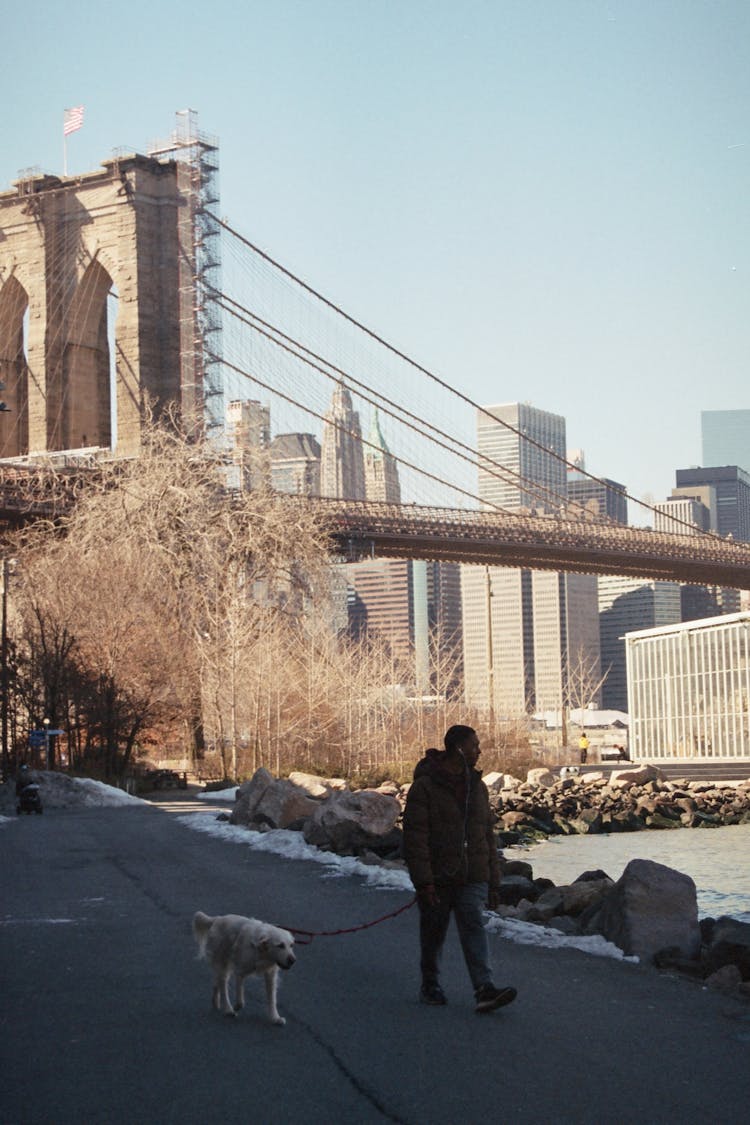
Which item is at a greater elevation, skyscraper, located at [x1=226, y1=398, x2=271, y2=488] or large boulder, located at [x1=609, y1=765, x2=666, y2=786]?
skyscraper, located at [x1=226, y1=398, x2=271, y2=488]

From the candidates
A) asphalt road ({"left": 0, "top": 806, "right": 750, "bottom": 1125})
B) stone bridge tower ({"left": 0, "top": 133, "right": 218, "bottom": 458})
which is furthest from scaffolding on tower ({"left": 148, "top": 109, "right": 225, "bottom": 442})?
asphalt road ({"left": 0, "top": 806, "right": 750, "bottom": 1125})

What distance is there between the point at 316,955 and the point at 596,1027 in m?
2.86

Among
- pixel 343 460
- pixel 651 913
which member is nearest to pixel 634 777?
pixel 651 913

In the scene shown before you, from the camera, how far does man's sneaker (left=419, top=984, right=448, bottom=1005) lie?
8227 mm

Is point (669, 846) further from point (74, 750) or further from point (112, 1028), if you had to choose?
point (112, 1028)

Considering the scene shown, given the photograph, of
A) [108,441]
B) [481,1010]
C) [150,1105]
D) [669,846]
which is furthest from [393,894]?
[108,441]

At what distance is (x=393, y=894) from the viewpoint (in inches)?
545

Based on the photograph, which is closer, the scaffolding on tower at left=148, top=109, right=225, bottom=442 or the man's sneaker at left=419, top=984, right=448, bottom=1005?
the man's sneaker at left=419, top=984, right=448, bottom=1005

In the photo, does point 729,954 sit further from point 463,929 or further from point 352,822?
point 352,822

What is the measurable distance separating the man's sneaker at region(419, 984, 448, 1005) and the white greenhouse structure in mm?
46317

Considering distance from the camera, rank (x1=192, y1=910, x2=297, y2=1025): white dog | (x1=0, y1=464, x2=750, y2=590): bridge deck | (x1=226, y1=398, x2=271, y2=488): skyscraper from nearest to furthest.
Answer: (x1=192, y1=910, x2=297, y2=1025): white dog < (x1=226, y1=398, x2=271, y2=488): skyscraper < (x1=0, y1=464, x2=750, y2=590): bridge deck

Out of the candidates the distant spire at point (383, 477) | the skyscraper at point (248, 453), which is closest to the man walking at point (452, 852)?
the skyscraper at point (248, 453)

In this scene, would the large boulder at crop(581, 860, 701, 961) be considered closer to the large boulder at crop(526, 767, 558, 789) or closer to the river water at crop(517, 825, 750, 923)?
the river water at crop(517, 825, 750, 923)

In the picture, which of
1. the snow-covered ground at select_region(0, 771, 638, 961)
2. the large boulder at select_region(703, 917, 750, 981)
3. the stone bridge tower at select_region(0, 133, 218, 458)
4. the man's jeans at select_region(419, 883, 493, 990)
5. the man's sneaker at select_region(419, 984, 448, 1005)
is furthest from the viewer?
the stone bridge tower at select_region(0, 133, 218, 458)
